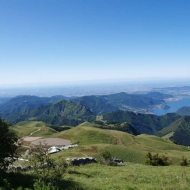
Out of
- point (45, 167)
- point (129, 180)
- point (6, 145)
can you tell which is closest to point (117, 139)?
point (129, 180)

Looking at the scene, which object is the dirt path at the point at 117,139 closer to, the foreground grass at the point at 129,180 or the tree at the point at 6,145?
A: the foreground grass at the point at 129,180

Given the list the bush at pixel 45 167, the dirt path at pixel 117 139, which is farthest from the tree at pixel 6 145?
the dirt path at pixel 117 139

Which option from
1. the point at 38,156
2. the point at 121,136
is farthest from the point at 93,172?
the point at 121,136

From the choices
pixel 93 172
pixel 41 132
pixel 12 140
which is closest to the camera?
pixel 12 140

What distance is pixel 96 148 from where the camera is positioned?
64.5 metres

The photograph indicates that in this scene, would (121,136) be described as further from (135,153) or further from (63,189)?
(63,189)

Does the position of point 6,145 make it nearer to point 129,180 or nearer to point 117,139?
point 129,180

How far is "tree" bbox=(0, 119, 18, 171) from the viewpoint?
65.5 ft

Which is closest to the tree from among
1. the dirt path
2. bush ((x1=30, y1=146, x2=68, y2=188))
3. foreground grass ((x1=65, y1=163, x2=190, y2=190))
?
bush ((x1=30, y1=146, x2=68, y2=188))

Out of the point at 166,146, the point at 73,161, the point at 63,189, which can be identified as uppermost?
the point at 63,189

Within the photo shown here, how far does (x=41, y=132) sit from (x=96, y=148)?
78.0m

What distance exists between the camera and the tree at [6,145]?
1996 centimetres

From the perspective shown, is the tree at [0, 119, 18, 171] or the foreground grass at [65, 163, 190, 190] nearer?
the foreground grass at [65, 163, 190, 190]

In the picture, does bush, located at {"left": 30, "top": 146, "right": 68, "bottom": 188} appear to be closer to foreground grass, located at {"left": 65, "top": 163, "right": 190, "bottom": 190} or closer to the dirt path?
foreground grass, located at {"left": 65, "top": 163, "right": 190, "bottom": 190}
